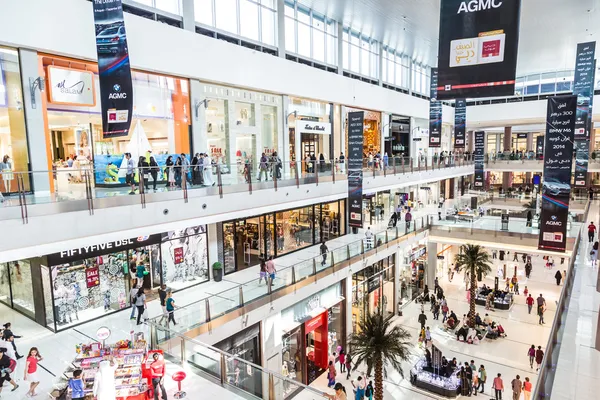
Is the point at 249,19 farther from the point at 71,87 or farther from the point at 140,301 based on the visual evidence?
the point at 140,301

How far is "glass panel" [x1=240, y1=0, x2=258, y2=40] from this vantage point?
1677 centimetres

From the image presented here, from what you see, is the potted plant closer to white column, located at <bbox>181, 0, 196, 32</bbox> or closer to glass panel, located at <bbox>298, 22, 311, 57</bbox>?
white column, located at <bbox>181, 0, 196, 32</bbox>

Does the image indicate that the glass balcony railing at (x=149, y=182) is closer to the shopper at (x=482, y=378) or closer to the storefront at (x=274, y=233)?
the storefront at (x=274, y=233)

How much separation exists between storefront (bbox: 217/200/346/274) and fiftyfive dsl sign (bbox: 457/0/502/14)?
10611 mm

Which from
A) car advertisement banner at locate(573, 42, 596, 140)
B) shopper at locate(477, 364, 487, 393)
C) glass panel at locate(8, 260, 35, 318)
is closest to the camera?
glass panel at locate(8, 260, 35, 318)

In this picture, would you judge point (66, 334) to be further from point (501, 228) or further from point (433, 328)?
point (501, 228)

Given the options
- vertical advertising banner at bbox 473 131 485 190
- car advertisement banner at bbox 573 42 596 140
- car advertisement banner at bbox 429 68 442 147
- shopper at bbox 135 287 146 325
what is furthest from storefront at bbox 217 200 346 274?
vertical advertising banner at bbox 473 131 485 190


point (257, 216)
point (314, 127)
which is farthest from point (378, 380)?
point (314, 127)

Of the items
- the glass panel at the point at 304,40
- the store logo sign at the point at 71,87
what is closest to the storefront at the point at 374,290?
the glass panel at the point at 304,40

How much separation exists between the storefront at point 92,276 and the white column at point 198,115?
3.20 metres

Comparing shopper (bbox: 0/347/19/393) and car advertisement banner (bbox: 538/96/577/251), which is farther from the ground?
car advertisement banner (bbox: 538/96/577/251)

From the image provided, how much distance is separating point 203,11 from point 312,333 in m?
13.5

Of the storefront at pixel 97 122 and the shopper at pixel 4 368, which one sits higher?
the storefront at pixel 97 122

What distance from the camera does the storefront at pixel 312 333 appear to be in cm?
1472
